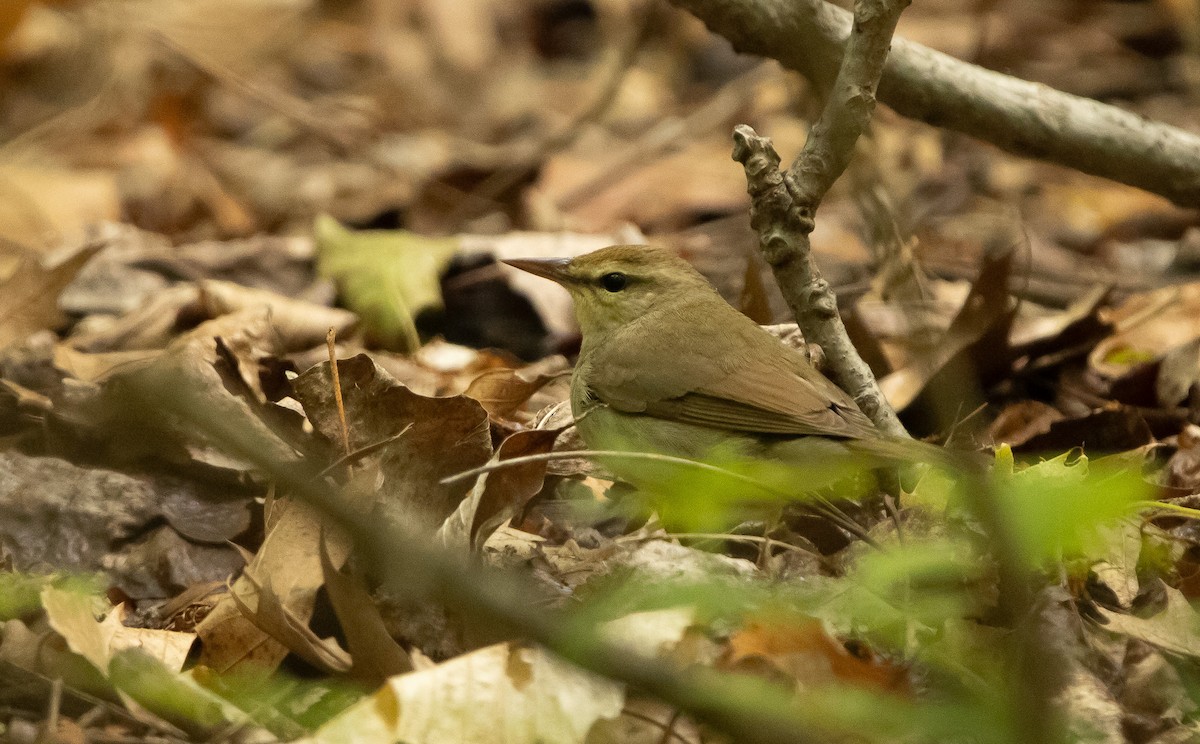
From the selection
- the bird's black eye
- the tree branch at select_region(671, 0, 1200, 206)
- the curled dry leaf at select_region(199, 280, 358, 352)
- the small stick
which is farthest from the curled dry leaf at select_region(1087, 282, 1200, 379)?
the curled dry leaf at select_region(199, 280, 358, 352)

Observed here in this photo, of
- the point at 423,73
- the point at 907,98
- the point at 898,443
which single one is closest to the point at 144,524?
the point at 898,443

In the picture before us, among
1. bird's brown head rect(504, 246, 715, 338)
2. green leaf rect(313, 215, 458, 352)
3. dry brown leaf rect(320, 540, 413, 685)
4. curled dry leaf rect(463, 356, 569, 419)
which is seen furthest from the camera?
green leaf rect(313, 215, 458, 352)

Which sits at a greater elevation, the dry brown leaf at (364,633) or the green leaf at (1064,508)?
the green leaf at (1064,508)

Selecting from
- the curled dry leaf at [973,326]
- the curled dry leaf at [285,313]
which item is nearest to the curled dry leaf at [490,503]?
the curled dry leaf at [973,326]

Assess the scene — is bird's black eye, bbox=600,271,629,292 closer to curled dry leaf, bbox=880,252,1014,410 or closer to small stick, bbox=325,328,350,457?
curled dry leaf, bbox=880,252,1014,410

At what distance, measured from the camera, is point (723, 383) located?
15.7 feet

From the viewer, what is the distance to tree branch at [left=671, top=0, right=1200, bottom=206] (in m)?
4.96

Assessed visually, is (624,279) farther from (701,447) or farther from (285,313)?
(285,313)

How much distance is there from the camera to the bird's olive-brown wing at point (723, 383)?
4484 millimetres

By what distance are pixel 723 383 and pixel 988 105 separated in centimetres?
166

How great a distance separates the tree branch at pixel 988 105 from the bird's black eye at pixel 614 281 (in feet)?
3.32

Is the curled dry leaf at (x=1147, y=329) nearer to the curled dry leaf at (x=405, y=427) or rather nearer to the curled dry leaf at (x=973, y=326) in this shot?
the curled dry leaf at (x=973, y=326)

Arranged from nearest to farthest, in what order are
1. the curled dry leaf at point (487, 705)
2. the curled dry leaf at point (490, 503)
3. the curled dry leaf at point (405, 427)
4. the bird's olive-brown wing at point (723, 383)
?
the curled dry leaf at point (487, 705)
the curled dry leaf at point (490, 503)
the curled dry leaf at point (405, 427)
the bird's olive-brown wing at point (723, 383)

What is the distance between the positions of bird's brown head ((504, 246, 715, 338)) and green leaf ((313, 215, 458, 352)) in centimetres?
95
